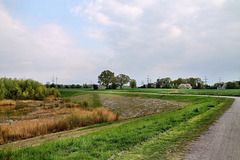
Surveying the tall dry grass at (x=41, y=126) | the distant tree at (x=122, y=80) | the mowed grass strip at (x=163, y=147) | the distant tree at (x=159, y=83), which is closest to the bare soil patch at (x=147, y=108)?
the tall dry grass at (x=41, y=126)

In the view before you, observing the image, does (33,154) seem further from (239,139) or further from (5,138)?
(239,139)

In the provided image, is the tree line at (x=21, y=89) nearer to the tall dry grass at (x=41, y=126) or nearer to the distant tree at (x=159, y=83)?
the tall dry grass at (x=41, y=126)

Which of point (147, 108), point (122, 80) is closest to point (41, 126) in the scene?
point (147, 108)

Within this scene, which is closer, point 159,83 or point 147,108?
point 147,108

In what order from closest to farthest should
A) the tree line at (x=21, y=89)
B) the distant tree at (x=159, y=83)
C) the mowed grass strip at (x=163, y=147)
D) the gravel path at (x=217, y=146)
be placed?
the gravel path at (x=217, y=146) < the mowed grass strip at (x=163, y=147) < the tree line at (x=21, y=89) < the distant tree at (x=159, y=83)

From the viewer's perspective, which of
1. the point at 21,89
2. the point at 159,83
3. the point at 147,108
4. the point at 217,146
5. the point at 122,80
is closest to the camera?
the point at 217,146

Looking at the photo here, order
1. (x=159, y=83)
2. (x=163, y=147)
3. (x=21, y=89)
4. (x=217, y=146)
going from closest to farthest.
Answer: (x=217, y=146)
(x=163, y=147)
(x=21, y=89)
(x=159, y=83)

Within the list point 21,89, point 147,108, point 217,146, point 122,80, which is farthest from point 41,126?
point 122,80

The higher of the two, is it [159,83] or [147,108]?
[159,83]

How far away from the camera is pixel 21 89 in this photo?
44.4 m

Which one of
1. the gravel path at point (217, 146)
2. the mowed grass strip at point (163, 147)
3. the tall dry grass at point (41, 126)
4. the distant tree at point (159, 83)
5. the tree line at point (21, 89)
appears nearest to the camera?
the gravel path at point (217, 146)

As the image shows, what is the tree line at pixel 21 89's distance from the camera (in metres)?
40.2

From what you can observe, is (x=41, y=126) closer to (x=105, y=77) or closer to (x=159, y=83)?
(x=105, y=77)

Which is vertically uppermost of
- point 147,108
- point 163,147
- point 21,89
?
point 21,89
